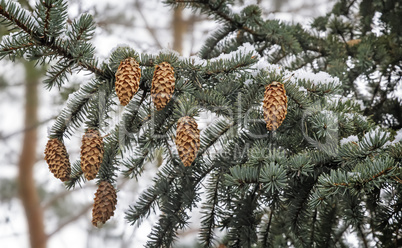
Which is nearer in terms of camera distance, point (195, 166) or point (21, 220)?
point (195, 166)

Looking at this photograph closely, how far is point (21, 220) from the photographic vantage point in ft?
18.5

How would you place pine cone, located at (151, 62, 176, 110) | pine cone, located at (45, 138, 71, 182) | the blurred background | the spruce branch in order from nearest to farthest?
the spruce branch
pine cone, located at (151, 62, 176, 110)
pine cone, located at (45, 138, 71, 182)
the blurred background

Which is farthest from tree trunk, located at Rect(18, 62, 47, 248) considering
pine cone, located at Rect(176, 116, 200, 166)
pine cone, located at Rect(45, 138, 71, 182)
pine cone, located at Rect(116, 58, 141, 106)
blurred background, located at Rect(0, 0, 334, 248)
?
pine cone, located at Rect(176, 116, 200, 166)

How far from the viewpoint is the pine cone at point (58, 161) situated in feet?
4.28

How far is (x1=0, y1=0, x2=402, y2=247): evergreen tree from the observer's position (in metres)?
1.09

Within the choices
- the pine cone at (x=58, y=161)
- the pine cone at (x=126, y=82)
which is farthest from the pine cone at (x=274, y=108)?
the pine cone at (x=58, y=161)

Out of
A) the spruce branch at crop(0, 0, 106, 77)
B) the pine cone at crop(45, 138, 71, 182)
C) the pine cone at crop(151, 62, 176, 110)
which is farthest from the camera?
the pine cone at crop(45, 138, 71, 182)

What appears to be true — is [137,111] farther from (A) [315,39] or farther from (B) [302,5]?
(B) [302,5]

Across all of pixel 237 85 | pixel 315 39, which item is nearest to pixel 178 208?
pixel 237 85

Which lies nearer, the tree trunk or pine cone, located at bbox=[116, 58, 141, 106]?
pine cone, located at bbox=[116, 58, 141, 106]

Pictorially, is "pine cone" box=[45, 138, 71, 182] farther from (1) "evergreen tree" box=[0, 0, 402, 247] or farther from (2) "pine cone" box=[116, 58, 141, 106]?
(2) "pine cone" box=[116, 58, 141, 106]

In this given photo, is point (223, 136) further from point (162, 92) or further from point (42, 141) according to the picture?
point (42, 141)

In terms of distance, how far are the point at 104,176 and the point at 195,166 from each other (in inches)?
13.1

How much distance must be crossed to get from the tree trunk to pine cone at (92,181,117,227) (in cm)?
379
